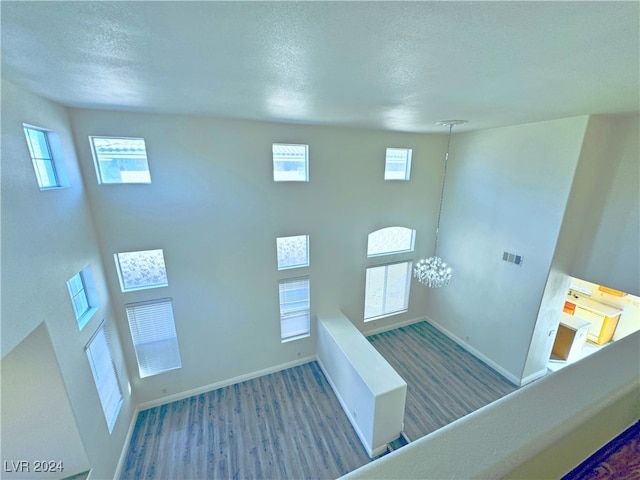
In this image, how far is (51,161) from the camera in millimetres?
3086

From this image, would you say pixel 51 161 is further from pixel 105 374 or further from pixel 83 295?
pixel 105 374

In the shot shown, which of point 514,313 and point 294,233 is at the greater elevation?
point 294,233

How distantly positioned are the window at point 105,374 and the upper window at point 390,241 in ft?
16.4

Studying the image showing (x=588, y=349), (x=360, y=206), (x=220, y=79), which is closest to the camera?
(x=220, y=79)

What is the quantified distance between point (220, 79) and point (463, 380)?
661cm

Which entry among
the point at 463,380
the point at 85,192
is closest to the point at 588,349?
the point at 463,380

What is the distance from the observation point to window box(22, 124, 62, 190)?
2719 mm

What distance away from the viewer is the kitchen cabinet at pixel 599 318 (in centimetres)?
644

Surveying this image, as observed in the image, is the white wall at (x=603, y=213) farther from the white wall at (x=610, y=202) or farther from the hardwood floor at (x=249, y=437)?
the hardwood floor at (x=249, y=437)

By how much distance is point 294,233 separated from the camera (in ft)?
16.8

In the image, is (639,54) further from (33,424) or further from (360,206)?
(33,424)

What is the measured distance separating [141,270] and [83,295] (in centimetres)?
88

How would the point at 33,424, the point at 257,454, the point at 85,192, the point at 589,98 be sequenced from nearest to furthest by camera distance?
the point at 33,424 < the point at 589,98 < the point at 85,192 < the point at 257,454

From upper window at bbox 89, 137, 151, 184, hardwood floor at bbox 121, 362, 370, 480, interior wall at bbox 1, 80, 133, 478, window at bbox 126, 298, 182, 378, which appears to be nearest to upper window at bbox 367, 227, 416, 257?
hardwood floor at bbox 121, 362, 370, 480
